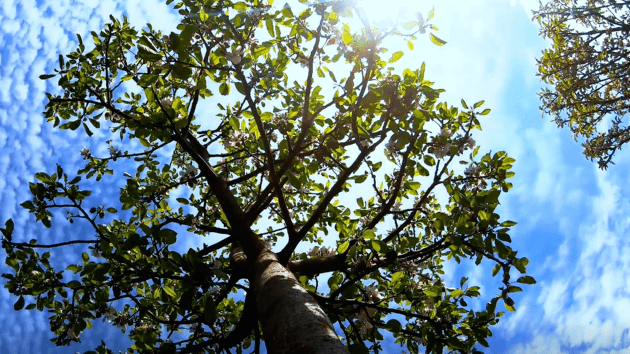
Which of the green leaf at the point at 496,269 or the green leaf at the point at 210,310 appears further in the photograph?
the green leaf at the point at 496,269

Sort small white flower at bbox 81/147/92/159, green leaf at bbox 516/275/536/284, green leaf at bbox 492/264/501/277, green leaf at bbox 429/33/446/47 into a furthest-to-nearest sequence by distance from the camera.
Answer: small white flower at bbox 81/147/92/159
green leaf at bbox 492/264/501/277
green leaf at bbox 516/275/536/284
green leaf at bbox 429/33/446/47

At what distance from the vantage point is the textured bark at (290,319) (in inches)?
61.5

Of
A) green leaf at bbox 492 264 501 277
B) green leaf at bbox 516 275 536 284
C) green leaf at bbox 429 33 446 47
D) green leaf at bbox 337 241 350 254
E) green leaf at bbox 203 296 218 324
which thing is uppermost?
green leaf at bbox 429 33 446 47

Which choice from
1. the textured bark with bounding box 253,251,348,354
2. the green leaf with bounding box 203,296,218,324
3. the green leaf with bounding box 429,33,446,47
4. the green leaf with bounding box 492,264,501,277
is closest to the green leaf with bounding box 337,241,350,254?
the textured bark with bounding box 253,251,348,354

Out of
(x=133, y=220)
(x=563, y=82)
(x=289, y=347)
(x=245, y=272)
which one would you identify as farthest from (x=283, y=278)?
(x=563, y=82)

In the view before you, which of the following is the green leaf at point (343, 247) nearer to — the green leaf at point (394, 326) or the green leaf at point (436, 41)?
the green leaf at point (394, 326)

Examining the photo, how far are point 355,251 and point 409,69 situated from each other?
1.35 m

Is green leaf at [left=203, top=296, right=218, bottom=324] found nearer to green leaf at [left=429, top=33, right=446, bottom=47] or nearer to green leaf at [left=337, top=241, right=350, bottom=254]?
green leaf at [left=337, top=241, right=350, bottom=254]

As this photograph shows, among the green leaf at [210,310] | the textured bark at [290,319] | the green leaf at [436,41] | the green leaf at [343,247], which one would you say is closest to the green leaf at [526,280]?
the green leaf at [343,247]

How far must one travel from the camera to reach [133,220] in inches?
171

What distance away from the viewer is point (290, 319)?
1.79 metres

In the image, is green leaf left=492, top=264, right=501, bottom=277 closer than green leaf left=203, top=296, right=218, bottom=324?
No

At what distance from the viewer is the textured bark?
5.13ft

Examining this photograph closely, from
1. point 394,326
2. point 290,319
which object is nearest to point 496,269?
point 394,326
